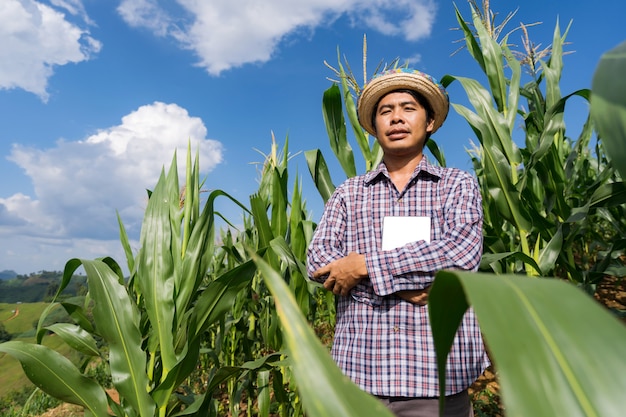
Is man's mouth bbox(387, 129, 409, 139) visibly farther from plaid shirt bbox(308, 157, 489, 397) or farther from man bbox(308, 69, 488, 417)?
plaid shirt bbox(308, 157, 489, 397)

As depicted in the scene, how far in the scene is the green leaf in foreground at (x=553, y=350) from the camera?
22 cm

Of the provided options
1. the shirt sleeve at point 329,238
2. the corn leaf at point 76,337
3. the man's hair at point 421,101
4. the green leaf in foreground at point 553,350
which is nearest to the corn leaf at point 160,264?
the corn leaf at point 76,337

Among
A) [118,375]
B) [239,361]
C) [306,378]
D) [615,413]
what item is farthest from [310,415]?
[239,361]

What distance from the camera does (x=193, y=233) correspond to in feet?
5.19

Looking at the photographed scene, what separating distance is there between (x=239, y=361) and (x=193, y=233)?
233cm

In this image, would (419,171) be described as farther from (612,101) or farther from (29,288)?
(29,288)

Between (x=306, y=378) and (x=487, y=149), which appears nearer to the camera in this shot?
(x=306, y=378)

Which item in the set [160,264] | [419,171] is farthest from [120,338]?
[419,171]

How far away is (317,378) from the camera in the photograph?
9.7 inches

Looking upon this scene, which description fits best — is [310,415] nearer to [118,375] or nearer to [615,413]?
[615,413]

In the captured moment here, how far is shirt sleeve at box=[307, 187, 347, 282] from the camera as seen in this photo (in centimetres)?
122

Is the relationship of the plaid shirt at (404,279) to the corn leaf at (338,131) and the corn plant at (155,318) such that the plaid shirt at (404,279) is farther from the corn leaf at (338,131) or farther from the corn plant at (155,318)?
the corn leaf at (338,131)

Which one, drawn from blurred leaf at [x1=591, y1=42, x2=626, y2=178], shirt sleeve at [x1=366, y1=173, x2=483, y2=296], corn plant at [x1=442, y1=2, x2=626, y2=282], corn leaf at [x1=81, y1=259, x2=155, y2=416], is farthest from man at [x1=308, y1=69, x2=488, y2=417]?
blurred leaf at [x1=591, y1=42, x2=626, y2=178]

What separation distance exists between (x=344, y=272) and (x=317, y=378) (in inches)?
34.5
